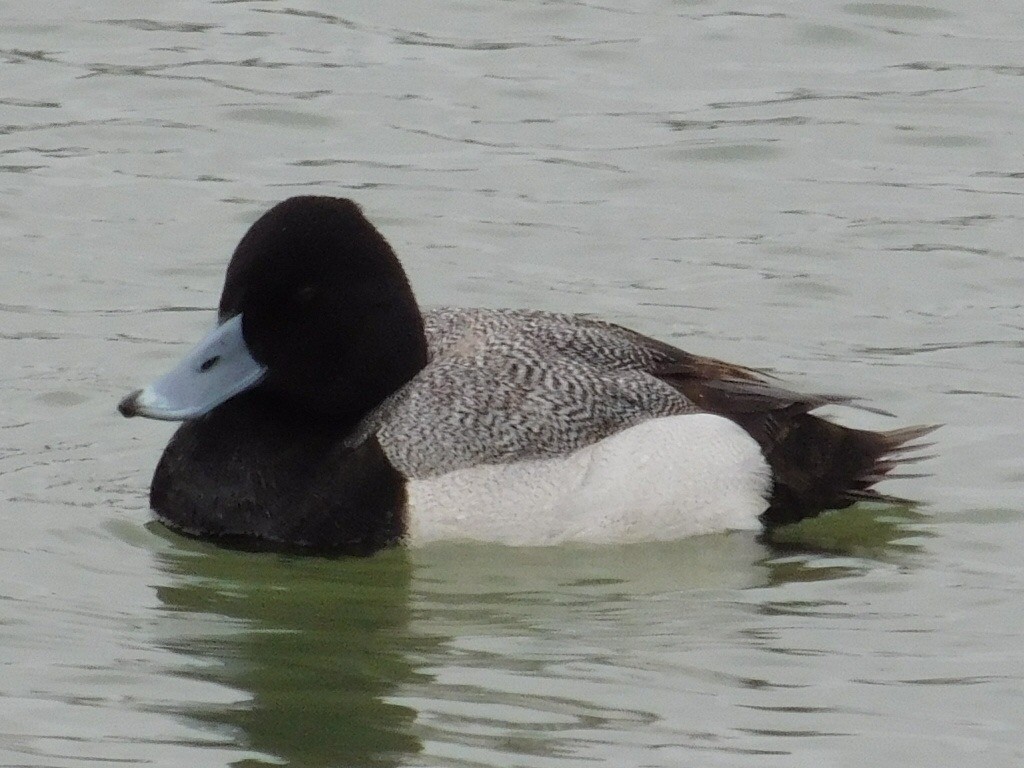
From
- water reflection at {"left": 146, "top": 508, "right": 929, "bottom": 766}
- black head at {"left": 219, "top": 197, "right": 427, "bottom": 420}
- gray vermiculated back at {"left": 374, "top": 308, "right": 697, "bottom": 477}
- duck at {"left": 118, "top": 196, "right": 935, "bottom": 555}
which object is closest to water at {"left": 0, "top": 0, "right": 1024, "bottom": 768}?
water reflection at {"left": 146, "top": 508, "right": 929, "bottom": 766}

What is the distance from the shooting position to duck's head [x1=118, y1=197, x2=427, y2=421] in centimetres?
848

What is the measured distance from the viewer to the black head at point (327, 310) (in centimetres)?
853

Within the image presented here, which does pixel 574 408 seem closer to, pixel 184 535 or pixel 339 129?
pixel 184 535

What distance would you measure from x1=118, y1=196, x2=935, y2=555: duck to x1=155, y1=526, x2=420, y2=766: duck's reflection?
15cm

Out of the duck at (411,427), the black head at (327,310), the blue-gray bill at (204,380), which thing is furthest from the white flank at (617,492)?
the blue-gray bill at (204,380)

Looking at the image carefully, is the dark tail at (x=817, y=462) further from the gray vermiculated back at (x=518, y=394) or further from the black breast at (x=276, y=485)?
the black breast at (x=276, y=485)

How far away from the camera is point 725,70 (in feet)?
46.4

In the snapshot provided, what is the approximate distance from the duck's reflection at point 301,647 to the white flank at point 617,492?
10.2 inches

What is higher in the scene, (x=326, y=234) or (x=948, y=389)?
(x=326, y=234)

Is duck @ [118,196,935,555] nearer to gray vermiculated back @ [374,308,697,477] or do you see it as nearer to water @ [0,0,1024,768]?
gray vermiculated back @ [374,308,697,477]

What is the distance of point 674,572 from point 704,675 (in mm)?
1128

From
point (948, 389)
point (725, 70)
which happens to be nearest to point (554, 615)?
point (948, 389)

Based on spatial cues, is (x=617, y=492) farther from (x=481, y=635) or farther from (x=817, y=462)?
(x=481, y=635)

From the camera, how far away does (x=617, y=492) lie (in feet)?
28.4
